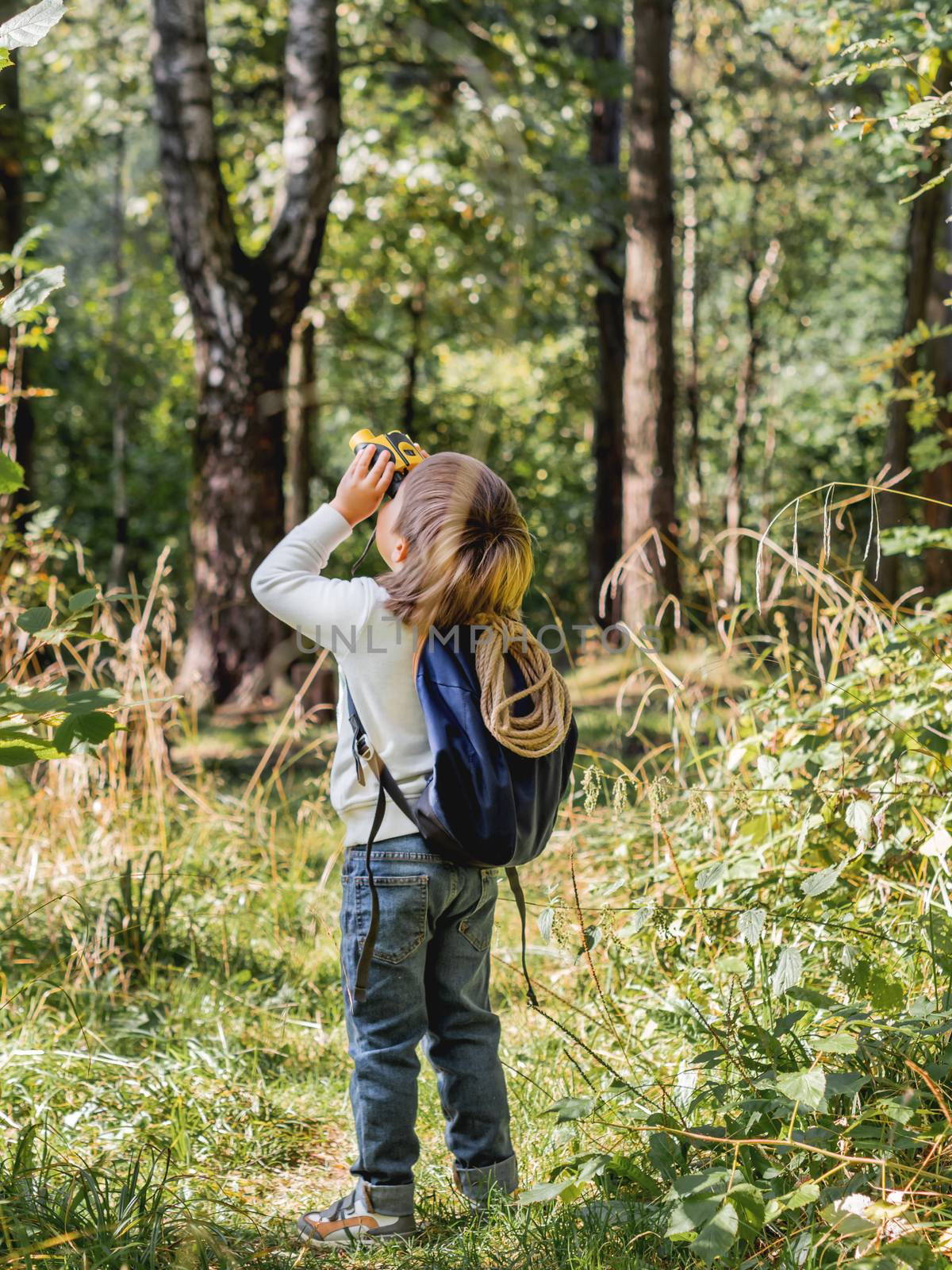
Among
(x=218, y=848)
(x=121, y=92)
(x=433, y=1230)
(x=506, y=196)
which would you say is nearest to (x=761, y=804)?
(x=433, y=1230)

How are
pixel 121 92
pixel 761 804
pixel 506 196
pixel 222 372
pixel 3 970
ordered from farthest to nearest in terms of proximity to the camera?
1. pixel 121 92
2. pixel 506 196
3. pixel 222 372
4. pixel 3 970
5. pixel 761 804

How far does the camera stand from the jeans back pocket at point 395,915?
2.00 meters

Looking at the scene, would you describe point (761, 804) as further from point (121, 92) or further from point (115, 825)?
point (121, 92)

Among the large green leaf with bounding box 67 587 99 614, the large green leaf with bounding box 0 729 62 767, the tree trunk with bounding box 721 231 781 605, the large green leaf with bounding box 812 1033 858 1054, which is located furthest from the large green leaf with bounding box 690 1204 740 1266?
the tree trunk with bounding box 721 231 781 605

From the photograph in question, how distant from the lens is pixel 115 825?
358cm

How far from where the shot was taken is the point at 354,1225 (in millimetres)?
2021

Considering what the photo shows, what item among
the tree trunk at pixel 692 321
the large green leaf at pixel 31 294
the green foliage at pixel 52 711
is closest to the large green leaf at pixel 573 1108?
the green foliage at pixel 52 711

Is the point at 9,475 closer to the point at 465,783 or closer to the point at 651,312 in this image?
the point at 465,783

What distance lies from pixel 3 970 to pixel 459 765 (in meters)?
1.70

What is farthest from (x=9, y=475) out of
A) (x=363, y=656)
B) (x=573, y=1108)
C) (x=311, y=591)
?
(x=573, y=1108)

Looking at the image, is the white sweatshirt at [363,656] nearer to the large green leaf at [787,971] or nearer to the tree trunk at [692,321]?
the large green leaf at [787,971]

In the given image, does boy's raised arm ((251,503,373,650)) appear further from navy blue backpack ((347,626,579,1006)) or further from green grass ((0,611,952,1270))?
green grass ((0,611,952,1270))

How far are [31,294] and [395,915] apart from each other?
1.39 meters

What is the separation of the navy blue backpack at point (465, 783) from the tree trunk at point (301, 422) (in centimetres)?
722
